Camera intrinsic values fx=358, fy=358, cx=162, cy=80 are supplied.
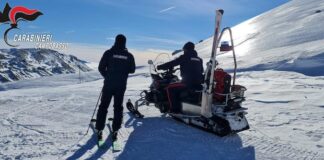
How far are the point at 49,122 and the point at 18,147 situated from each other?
195cm

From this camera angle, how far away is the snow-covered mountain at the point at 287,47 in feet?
56.9

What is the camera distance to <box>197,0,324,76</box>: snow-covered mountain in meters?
17.3

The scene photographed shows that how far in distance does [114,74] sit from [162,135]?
1449 millimetres

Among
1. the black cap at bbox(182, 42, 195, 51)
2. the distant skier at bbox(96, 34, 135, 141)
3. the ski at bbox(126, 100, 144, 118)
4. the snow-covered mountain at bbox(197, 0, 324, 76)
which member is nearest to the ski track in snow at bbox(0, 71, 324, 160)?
the ski at bbox(126, 100, 144, 118)

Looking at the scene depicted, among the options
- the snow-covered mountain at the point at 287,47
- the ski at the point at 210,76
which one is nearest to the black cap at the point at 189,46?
the ski at the point at 210,76

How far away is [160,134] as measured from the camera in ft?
21.9

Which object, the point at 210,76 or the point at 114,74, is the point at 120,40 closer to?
→ the point at 114,74

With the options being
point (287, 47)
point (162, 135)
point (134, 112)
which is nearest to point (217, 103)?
point (162, 135)

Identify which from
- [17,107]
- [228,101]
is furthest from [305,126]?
[17,107]

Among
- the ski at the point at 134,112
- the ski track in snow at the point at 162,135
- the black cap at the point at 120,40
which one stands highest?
the black cap at the point at 120,40

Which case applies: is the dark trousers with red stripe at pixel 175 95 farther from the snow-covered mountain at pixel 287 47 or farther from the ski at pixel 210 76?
the snow-covered mountain at pixel 287 47

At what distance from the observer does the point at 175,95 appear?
787cm

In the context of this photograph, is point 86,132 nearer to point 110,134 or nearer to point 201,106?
point 110,134

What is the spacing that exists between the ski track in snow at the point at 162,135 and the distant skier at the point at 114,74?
1.48ft
